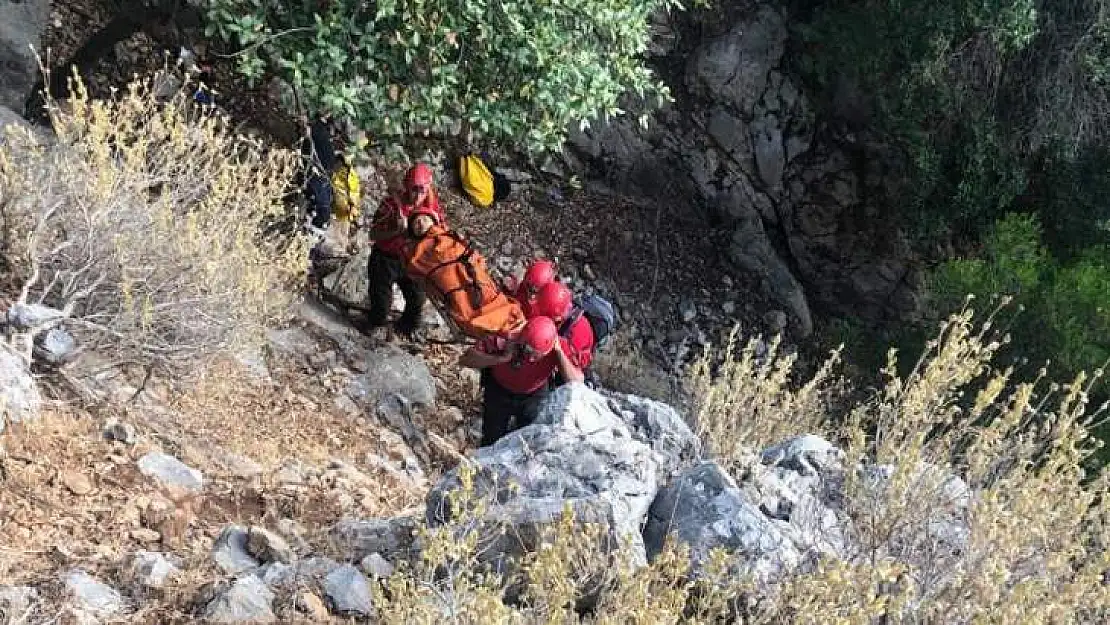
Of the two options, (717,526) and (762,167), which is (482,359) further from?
(762,167)

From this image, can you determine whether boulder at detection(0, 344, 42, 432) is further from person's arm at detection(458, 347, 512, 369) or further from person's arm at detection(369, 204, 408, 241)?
person's arm at detection(369, 204, 408, 241)

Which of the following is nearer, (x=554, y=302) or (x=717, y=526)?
(x=717, y=526)

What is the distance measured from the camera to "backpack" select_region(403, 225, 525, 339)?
5.80 m

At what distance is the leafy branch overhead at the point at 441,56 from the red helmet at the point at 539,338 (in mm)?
1501

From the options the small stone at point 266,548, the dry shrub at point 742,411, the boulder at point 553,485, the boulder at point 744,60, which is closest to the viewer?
the boulder at point 553,485

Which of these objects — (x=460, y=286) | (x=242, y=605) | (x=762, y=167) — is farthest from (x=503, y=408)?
(x=762, y=167)

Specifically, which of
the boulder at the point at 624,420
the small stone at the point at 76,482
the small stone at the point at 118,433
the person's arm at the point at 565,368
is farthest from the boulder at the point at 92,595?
the person's arm at the point at 565,368

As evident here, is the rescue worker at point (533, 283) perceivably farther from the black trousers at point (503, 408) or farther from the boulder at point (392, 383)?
the boulder at point (392, 383)

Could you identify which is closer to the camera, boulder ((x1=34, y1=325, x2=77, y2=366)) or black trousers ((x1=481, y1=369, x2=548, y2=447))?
boulder ((x1=34, y1=325, x2=77, y2=366))

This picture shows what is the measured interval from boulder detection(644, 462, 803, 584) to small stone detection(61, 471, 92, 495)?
2.04 m

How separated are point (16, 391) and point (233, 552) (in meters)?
1.06

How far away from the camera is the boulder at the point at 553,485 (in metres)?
2.94

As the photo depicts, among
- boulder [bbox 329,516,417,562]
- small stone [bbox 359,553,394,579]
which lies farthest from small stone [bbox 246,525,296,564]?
small stone [bbox 359,553,394,579]

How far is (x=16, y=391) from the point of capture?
3578mm
